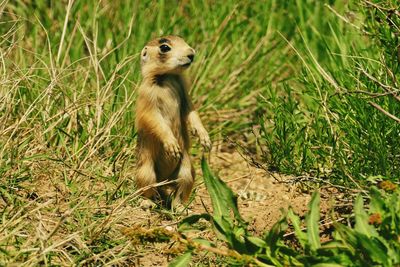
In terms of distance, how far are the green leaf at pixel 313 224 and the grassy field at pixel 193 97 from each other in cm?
49

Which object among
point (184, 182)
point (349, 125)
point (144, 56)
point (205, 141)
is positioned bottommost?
point (184, 182)

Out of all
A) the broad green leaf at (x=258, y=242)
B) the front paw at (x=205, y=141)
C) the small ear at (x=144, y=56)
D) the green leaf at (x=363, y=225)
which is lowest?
the front paw at (x=205, y=141)

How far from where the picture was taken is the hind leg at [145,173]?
6000mm

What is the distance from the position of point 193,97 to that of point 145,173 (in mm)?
1851

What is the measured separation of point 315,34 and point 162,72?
7.60 feet

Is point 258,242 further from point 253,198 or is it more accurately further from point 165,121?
point 253,198

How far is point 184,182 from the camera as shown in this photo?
611cm

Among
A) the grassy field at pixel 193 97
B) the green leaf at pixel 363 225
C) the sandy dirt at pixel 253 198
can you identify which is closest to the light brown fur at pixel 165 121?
Answer: the grassy field at pixel 193 97

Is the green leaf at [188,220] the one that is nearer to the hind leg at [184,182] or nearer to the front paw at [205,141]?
the hind leg at [184,182]

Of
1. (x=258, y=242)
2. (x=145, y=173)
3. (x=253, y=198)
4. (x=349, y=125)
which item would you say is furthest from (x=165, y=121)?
(x=258, y=242)

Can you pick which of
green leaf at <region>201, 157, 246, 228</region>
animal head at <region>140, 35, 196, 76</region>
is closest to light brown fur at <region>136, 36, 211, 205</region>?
animal head at <region>140, 35, 196, 76</region>

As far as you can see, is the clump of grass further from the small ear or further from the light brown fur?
the small ear

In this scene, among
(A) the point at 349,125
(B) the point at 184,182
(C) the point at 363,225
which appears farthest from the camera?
(B) the point at 184,182

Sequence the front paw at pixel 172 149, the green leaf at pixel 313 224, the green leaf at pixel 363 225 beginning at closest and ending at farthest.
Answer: the green leaf at pixel 363 225, the green leaf at pixel 313 224, the front paw at pixel 172 149
